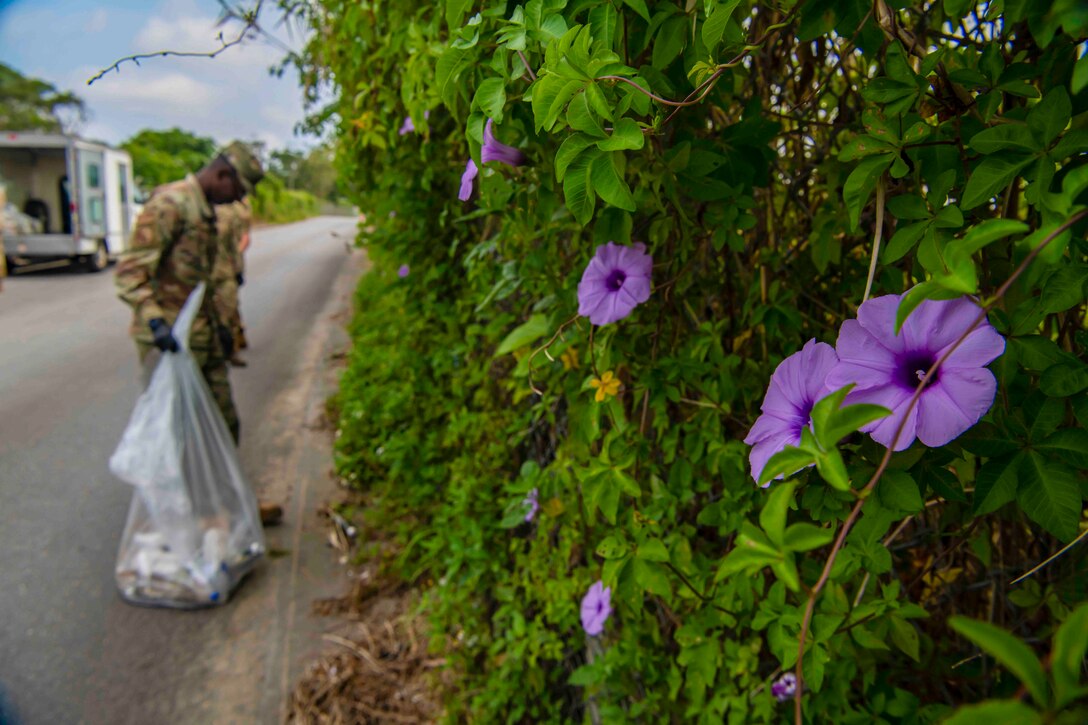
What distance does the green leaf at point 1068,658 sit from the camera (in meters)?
0.29

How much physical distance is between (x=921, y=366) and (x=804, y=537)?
198 millimetres

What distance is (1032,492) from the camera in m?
0.58

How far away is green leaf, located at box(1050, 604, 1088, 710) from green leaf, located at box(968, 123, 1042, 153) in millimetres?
388

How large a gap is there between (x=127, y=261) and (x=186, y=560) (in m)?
1.36

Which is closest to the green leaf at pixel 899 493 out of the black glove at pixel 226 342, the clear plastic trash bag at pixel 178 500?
the clear plastic trash bag at pixel 178 500

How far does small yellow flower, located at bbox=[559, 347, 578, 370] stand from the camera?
1306mm

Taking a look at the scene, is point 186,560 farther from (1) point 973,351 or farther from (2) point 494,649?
(1) point 973,351

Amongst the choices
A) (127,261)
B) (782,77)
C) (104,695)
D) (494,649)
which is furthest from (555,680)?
→ (127,261)

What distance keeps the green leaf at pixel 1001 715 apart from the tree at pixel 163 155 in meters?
18.2

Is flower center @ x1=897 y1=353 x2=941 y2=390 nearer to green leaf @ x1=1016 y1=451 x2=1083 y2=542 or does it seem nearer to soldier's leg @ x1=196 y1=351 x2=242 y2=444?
green leaf @ x1=1016 y1=451 x2=1083 y2=542

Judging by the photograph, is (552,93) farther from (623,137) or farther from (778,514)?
(778,514)

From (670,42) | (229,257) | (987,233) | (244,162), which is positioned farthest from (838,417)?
(229,257)

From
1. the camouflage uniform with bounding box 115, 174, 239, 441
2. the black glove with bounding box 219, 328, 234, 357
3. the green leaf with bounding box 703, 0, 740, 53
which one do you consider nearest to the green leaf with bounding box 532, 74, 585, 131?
the green leaf with bounding box 703, 0, 740, 53

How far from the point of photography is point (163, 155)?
1032 inches
